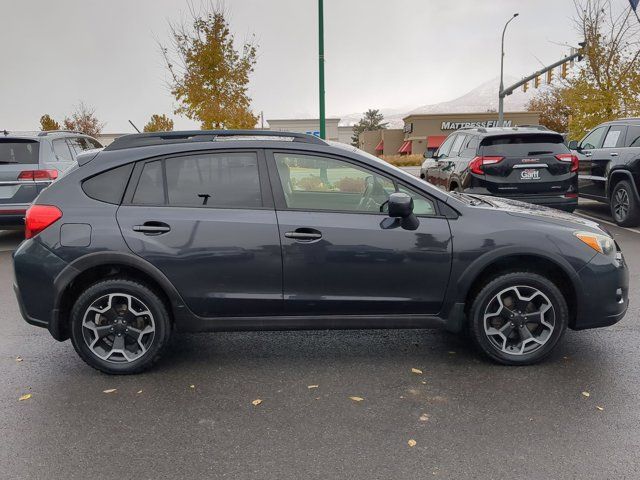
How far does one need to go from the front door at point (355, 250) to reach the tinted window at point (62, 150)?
21.4 feet

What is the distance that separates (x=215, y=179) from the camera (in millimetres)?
4117

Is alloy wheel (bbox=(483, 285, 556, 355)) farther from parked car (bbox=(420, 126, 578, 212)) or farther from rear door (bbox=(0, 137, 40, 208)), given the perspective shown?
rear door (bbox=(0, 137, 40, 208))

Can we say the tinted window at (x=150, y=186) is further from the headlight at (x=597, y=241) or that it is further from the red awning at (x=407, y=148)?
the red awning at (x=407, y=148)

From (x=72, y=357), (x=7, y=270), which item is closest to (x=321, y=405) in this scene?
(x=72, y=357)

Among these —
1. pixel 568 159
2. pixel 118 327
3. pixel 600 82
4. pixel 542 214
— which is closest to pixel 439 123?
pixel 600 82

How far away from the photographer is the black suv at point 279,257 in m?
3.99

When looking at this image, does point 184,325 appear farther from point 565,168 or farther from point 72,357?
point 565,168

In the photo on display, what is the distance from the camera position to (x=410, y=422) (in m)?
3.38

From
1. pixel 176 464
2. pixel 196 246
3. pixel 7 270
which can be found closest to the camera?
pixel 176 464

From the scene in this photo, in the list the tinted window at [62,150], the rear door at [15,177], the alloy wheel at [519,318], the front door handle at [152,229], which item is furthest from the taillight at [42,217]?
the tinted window at [62,150]

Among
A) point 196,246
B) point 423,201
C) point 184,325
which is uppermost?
point 423,201

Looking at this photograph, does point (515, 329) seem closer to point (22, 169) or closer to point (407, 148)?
point (22, 169)

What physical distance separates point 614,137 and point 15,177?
10.2 metres

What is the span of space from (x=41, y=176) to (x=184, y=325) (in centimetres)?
602
